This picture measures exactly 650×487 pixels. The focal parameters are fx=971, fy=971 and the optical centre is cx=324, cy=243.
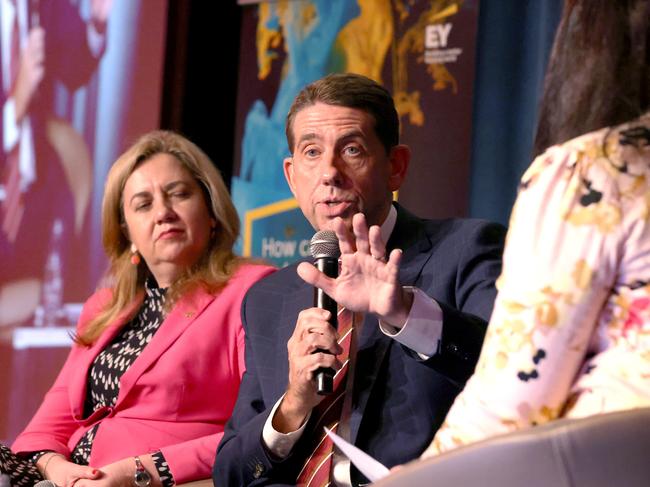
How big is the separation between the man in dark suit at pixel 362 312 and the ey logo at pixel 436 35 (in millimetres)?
1514

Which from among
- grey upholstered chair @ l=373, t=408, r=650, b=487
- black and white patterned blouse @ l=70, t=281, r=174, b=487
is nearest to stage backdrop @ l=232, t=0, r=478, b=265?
black and white patterned blouse @ l=70, t=281, r=174, b=487

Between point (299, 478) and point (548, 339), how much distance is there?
3.72 feet

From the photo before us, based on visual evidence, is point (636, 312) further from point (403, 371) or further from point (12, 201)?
point (12, 201)

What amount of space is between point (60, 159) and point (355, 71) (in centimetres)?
168

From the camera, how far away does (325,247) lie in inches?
86.6

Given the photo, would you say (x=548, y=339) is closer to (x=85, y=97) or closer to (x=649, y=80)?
(x=649, y=80)

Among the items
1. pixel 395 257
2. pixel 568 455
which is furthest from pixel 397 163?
pixel 568 455

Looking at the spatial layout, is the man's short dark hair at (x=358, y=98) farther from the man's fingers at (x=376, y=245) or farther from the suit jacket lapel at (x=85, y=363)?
the suit jacket lapel at (x=85, y=363)

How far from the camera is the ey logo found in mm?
4023

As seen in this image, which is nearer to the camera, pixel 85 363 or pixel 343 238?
pixel 343 238

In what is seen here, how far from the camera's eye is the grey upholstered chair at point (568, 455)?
3.63 feet

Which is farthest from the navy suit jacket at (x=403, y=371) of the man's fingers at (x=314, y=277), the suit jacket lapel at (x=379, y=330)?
the man's fingers at (x=314, y=277)

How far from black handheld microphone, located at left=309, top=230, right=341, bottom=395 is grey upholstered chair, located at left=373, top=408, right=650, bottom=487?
90cm

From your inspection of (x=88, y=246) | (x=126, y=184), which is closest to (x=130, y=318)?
A: (x=126, y=184)
